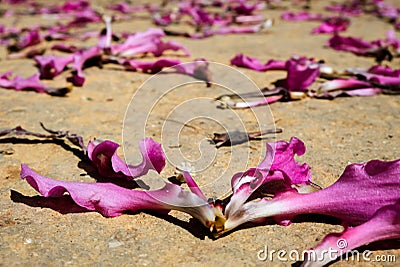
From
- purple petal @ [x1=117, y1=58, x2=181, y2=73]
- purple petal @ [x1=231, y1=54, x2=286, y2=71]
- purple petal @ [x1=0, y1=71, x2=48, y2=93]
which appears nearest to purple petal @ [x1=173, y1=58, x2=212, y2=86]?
purple petal @ [x1=117, y1=58, x2=181, y2=73]

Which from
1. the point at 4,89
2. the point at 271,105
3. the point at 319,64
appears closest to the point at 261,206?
the point at 271,105

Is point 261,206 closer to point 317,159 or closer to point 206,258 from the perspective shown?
point 206,258

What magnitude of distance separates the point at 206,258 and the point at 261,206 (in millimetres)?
150

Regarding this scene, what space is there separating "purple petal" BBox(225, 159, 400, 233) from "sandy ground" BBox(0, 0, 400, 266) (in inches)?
1.7

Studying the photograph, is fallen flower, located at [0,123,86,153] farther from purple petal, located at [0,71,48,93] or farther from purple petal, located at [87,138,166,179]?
purple petal, located at [0,71,48,93]

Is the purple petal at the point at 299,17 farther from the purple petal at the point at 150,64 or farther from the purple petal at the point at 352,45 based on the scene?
the purple petal at the point at 150,64

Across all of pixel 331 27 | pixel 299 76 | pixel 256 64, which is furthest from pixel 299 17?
pixel 299 76

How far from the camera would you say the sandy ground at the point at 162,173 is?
94 centimetres

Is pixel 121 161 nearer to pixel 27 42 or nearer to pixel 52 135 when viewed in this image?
pixel 52 135

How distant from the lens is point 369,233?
0.89 meters

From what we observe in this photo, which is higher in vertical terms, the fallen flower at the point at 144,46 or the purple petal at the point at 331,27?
the fallen flower at the point at 144,46

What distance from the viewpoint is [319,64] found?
2025 mm

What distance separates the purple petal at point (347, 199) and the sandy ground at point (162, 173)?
0.14 feet

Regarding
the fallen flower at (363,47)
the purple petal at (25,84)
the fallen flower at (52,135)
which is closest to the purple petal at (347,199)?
the fallen flower at (52,135)
